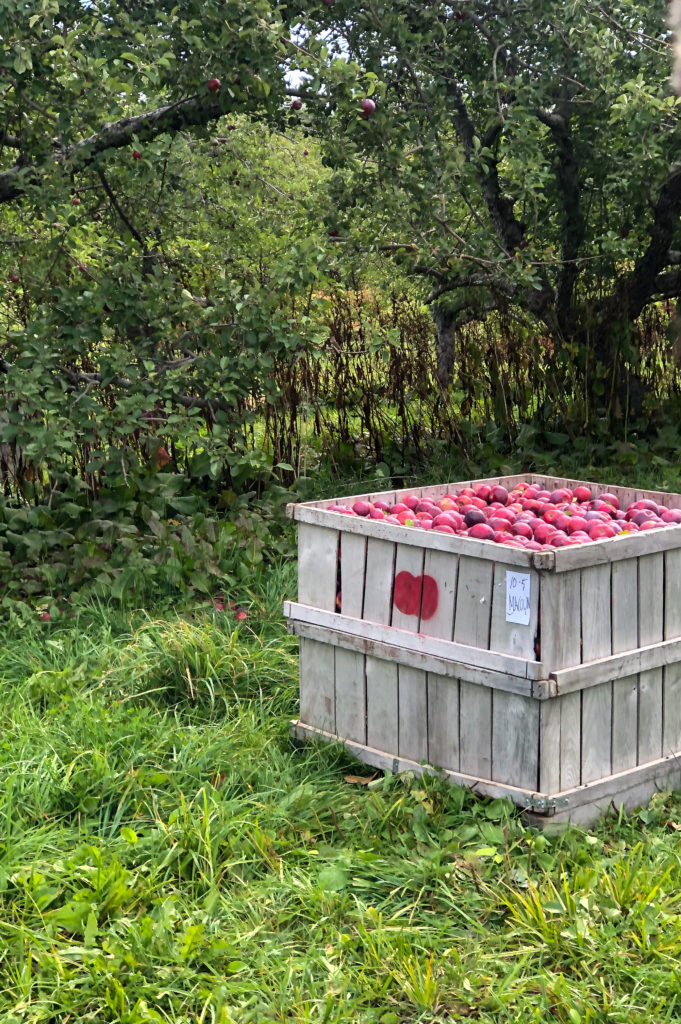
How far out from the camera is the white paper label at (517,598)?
2964 millimetres

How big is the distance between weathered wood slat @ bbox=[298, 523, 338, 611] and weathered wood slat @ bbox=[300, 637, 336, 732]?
0.49 feet

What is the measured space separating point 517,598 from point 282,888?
39.1 inches

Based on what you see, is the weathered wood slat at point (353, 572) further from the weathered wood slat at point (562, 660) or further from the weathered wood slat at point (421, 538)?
the weathered wood slat at point (562, 660)

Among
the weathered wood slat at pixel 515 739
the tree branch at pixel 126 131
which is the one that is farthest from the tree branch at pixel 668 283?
the weathered wood slat at pixel 515 739

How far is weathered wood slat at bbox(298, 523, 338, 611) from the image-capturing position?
3471mm

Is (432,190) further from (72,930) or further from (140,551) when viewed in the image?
(72,930)

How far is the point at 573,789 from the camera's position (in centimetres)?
305

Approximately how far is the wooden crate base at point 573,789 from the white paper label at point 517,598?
0.48m

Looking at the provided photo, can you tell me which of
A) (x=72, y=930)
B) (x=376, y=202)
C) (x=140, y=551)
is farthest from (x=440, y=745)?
(x=376, y=202)

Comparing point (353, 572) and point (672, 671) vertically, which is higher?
point (353, 572)

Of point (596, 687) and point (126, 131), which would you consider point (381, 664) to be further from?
point (126, 131)

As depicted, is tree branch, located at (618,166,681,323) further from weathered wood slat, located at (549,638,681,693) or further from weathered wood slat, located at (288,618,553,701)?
weathered wood slat, located at (288,618,553,701)

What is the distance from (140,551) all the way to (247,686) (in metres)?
1.37

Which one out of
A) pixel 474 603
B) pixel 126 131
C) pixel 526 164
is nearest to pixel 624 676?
pixel 474 603
